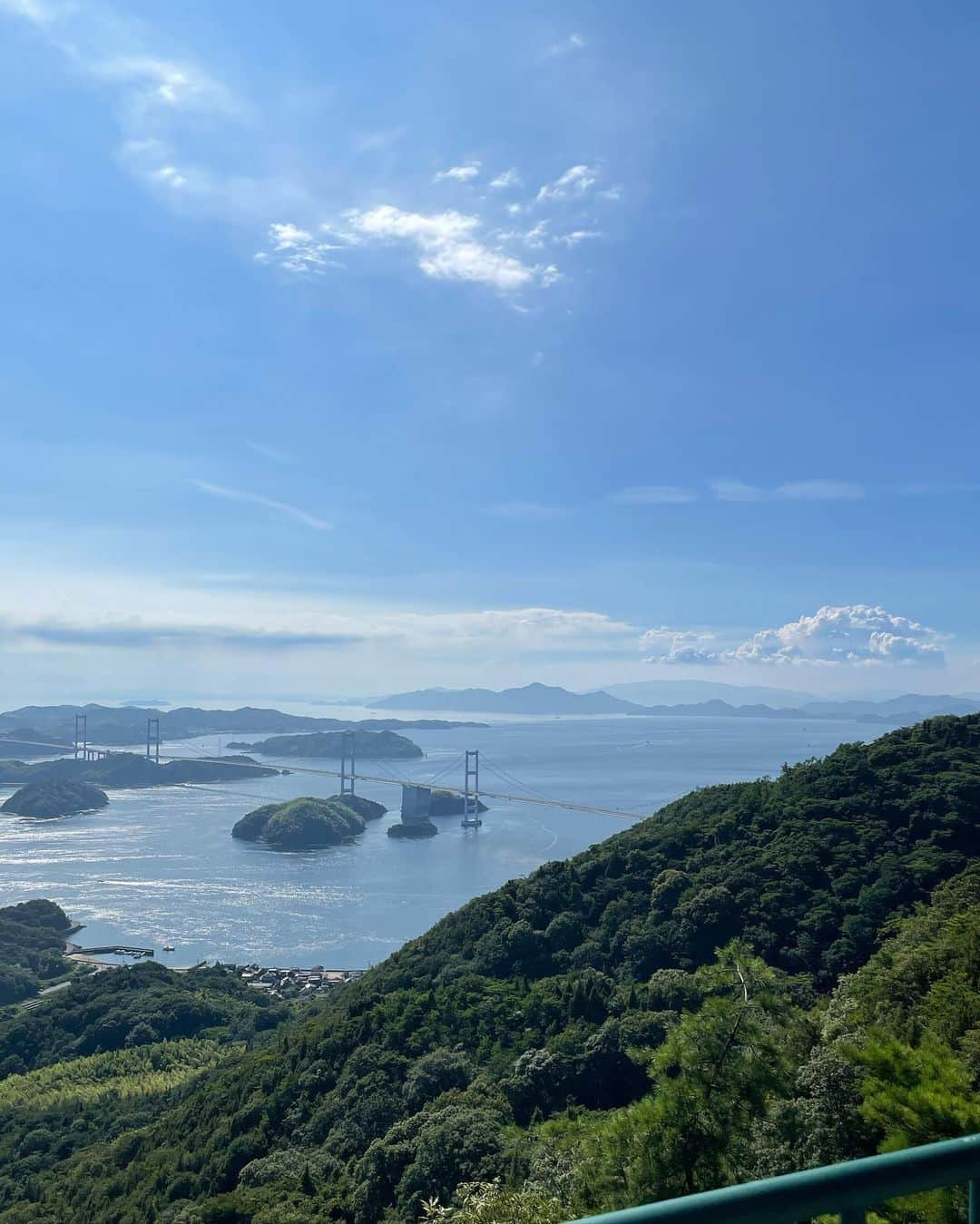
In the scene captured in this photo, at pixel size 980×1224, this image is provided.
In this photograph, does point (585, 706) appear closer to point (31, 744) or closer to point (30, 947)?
point (31, 744)

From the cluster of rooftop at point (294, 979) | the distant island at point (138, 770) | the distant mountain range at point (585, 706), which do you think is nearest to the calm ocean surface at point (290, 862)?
the cluster of rooftop at point (294, 979)

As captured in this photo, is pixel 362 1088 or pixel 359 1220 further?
pixel 362 1088

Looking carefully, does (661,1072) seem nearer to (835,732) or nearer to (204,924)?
(204,924)

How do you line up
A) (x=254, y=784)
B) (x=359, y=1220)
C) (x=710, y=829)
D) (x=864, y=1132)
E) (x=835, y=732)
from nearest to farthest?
(x=864, y=1132), (x=359, y=1220), (x=710, y=829), (x=254, y=784), (x=835, y=732)

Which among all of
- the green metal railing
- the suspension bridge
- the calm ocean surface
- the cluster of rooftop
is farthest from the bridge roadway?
the green metal railing

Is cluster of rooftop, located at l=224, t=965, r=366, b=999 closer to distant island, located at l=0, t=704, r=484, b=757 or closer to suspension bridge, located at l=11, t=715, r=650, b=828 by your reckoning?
suspension bridge, located at l=11, t=715, r=650, b=828

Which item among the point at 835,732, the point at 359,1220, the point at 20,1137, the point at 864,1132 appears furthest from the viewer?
the point at 835,732

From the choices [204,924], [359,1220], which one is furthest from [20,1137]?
[204,924]
